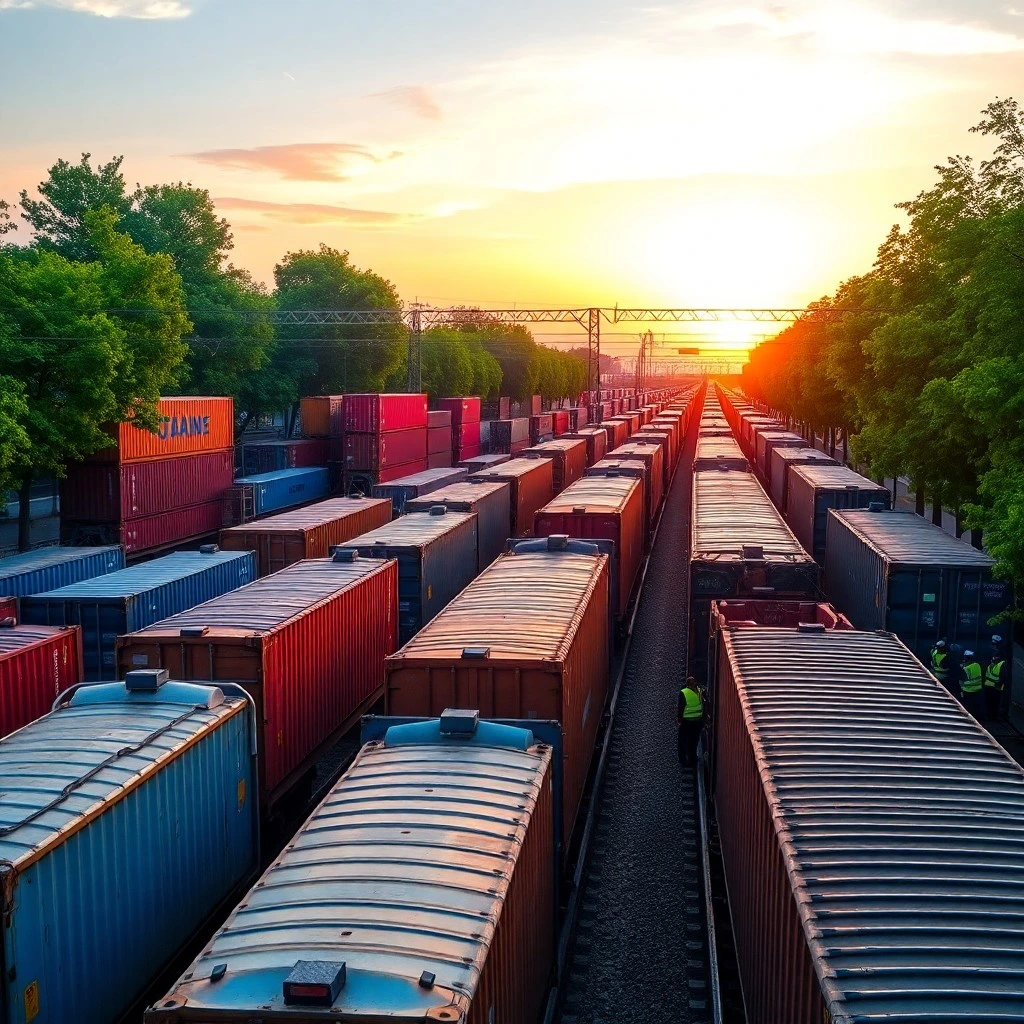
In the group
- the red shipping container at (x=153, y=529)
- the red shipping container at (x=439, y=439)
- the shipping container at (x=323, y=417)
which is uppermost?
the shipping container at (x=323, y=417)

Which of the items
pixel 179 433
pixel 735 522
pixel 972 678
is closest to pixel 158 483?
pixel 179 433

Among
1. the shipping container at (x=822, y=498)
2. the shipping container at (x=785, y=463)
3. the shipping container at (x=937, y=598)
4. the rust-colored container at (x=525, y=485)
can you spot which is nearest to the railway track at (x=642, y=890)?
the shipping container at (x=937, y=598)

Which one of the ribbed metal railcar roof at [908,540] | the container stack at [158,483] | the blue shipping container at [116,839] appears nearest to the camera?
the blue shipping container at [116,839]

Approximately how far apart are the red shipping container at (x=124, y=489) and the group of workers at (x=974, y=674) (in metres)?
24.7

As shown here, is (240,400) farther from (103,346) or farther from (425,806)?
(425,806)

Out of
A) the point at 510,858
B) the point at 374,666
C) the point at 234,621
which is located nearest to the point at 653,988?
the point at 510,858

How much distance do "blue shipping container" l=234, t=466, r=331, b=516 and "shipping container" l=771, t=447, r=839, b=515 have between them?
20.0m

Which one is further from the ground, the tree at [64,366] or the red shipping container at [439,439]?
the tree at [64,366]

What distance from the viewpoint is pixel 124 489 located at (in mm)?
32000

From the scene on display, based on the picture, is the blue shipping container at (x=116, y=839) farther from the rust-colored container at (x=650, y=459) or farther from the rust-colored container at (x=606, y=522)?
the rust-colored container at (x=650, y=459)

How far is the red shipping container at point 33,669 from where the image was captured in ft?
42.3

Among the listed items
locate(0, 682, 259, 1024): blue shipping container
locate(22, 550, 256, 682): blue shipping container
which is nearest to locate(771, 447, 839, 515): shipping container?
locate(22, 550, 256, 682): blue shipping container

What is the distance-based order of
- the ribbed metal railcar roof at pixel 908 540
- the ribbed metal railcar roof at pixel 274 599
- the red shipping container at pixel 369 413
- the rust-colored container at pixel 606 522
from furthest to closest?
the red shipping container at pixel 369 413 < the rust-colored container at pixel 606 522 < the ribbed metal railcar roof at pixel 908 540 < the ribbed metal railcar roof at pixel 274 599

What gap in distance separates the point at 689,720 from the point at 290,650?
Answer: 6527 mm
